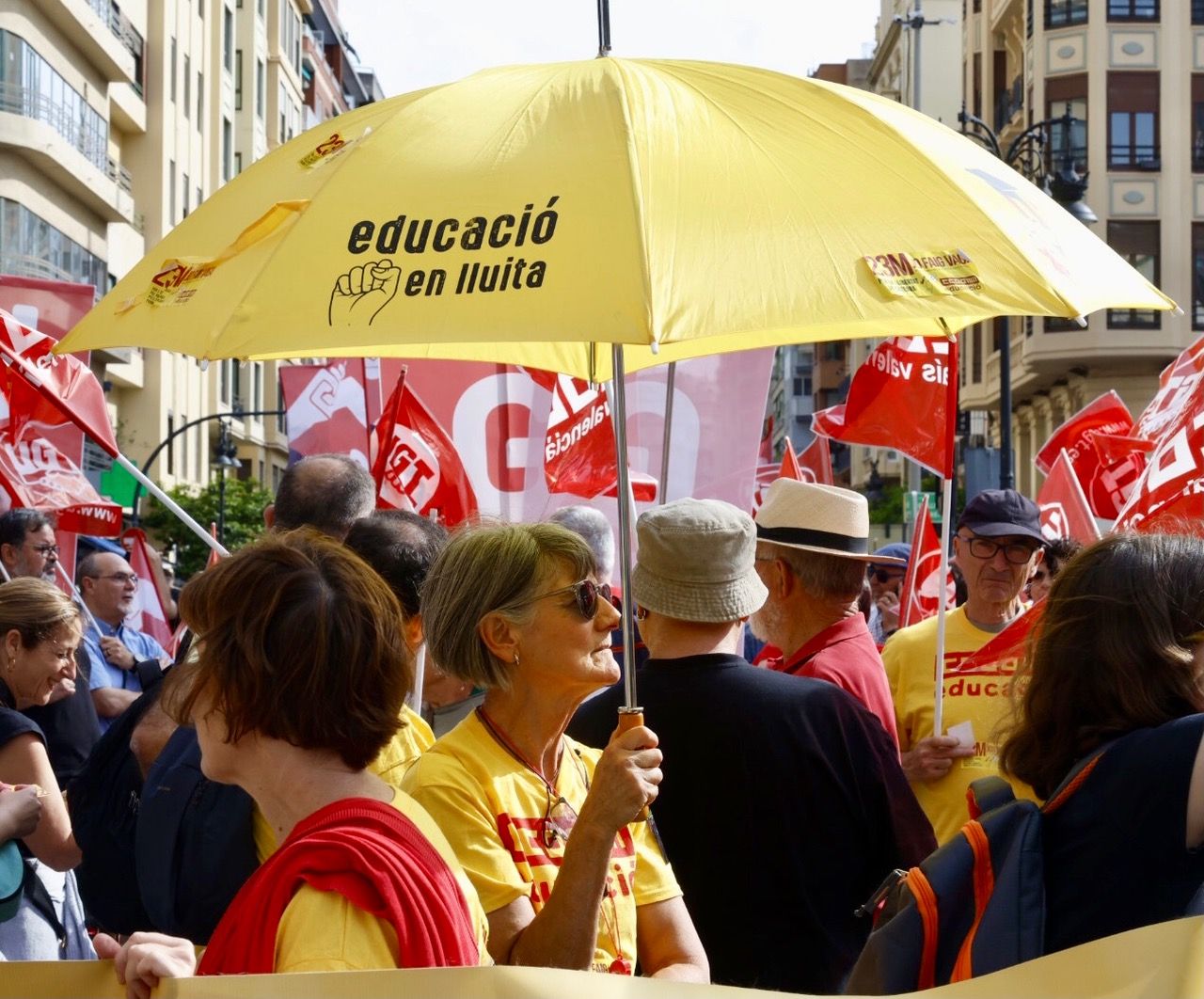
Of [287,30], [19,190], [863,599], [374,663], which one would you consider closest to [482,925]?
[374,663]

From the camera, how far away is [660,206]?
125 inches

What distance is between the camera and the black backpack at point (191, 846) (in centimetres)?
329

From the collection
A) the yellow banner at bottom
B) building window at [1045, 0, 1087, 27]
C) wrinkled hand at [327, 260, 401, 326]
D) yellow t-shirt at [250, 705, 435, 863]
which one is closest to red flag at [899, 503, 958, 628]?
yellow t-shirt at [250, 705, 435, 863]

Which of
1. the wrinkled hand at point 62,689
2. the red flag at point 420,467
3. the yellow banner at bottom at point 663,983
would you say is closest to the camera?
the yellow banner at bottom at point 663,983

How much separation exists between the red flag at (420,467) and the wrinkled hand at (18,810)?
4749mm

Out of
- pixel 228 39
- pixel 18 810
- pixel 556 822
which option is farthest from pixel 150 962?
pixel 228 39

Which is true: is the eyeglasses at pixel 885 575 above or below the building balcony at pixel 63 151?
below

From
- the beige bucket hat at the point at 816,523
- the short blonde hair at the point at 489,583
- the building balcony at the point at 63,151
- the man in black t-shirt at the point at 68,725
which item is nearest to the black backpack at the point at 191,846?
the short blonde hair at the point at 489,583

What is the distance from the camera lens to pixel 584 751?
3520mm

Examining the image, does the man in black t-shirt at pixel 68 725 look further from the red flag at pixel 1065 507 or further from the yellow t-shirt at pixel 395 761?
the red flag at pixel 1065 507

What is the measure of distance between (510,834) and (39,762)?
6.55 feet

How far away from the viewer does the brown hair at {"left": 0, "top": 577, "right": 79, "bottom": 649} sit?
531 centimetres

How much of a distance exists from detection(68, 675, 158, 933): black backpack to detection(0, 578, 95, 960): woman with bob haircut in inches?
5.7

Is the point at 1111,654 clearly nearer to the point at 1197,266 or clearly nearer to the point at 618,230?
the point at 618,230
